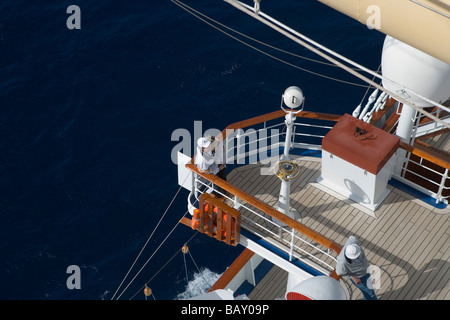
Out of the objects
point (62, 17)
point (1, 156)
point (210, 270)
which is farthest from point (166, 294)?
point (62, 17)

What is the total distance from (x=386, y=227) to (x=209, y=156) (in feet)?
20.6

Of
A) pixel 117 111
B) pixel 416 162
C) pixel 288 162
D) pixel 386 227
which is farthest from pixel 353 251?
pixel 117 111

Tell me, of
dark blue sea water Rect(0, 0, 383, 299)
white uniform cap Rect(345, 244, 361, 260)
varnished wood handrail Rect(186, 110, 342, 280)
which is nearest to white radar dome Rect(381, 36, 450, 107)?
varnished wood handrail Rect(186, 110, 342, 280)

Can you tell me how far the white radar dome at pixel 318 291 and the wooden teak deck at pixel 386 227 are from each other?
Answer: 3.82m

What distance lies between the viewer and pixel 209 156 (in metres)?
21.4

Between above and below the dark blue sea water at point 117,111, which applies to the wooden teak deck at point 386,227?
above

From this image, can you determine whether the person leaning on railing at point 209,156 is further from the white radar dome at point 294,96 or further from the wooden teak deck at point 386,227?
the white radar dome at point 294,96

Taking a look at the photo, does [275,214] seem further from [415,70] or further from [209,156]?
[415,70]

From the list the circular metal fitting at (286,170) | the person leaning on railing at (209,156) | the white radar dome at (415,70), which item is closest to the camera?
the white radar dome at (415,70)

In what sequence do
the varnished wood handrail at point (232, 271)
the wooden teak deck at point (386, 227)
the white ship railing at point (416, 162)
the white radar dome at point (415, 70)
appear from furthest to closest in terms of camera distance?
the varnished wood handrail at point (232, 271)
the white ship railing at point (416, 162)
the wooden teak deck at point (386, 227)
the white radar dome at point (415, 70)

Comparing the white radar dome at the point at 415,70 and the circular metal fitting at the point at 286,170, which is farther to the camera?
the circular metal fitting at the point at 286,170

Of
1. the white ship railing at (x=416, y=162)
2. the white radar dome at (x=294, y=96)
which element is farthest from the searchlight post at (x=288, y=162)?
the white ship railing at (x=416, y=162)

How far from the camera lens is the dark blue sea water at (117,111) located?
30.1 meters

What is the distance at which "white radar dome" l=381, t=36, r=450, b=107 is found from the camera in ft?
65.9
